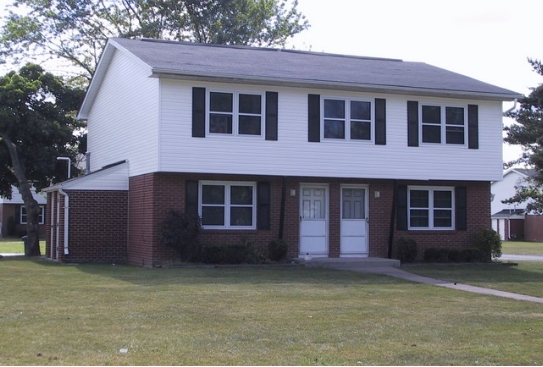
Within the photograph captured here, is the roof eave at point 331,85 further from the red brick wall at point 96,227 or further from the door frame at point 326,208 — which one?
the red brick wall at point 96,227

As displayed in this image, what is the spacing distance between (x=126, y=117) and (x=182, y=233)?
553 cm

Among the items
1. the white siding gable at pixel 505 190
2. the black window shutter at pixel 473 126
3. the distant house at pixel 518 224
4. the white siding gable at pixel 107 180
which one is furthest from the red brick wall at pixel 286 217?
the white siding gable at pixel 505 190

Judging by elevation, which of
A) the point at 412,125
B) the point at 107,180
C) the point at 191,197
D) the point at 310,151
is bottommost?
the point at 191,197

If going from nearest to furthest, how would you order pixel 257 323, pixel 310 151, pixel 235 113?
pixel 257 323 < pixel 235 113 < pixel 310 151

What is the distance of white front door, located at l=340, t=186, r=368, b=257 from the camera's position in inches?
977

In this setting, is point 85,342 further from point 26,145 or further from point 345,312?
point 26,145

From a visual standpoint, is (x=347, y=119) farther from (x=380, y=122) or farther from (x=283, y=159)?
(x=283, y=159)

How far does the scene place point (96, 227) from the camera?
80.8 feet

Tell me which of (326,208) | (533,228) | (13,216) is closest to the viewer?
(326,208)

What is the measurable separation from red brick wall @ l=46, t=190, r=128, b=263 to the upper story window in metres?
9.77

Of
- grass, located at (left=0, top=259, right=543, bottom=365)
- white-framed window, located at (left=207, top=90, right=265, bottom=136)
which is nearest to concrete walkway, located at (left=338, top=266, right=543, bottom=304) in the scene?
grass, located at (left=0, top=259, right=543, bottom=365)

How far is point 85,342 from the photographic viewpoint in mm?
9789

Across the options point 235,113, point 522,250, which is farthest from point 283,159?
point 522,250

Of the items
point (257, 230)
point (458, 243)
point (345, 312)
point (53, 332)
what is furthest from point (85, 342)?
point (458, 243)
